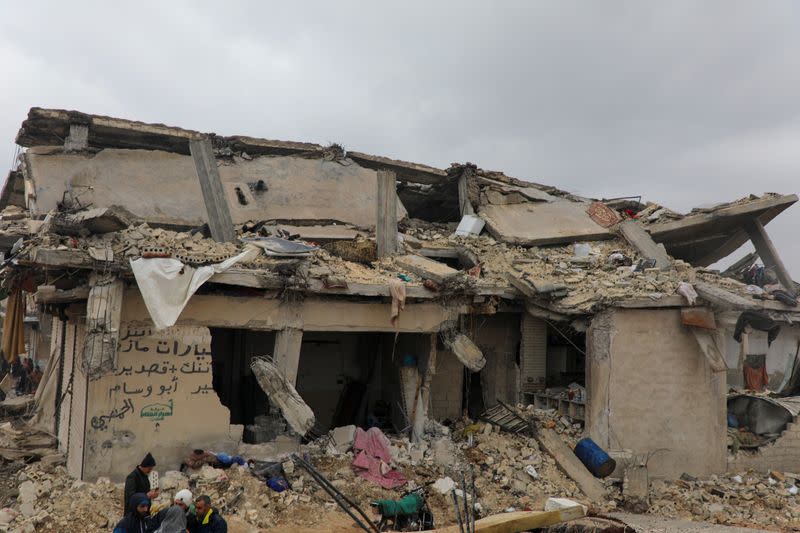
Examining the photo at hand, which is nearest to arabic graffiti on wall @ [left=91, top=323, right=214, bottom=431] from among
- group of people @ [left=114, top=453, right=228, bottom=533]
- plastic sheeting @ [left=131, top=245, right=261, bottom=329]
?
plastic sheeting @ [left=131, top=245, right=261, bottom=329]

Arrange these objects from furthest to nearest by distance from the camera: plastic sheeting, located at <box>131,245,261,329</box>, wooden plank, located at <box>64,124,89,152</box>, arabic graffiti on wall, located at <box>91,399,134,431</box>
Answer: wooden plank, located at <box>64,124,89,152</box>, arabic graffiti on wall, located at <box>91,399,134,431</box>, plastic sheeting, located at <box>131,245,261,329</box>

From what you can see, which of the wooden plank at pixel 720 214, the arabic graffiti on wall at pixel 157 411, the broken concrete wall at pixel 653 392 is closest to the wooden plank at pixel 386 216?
the broken concrete wall at pixel 653 392

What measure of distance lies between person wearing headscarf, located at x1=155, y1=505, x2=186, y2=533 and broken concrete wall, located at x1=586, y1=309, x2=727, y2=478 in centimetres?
807

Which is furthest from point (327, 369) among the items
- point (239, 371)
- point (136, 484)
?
point (136, 484)

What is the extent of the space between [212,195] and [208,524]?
273 inches

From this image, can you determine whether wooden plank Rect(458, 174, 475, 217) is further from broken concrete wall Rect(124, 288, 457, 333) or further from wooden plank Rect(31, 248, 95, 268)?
wooden plank Rect(31, 248, 95, 268)

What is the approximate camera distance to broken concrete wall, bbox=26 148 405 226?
13.0 meters

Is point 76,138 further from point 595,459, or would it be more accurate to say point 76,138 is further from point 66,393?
point 595,459

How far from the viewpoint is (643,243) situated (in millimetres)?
15109

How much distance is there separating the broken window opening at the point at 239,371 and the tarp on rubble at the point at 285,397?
147 inches

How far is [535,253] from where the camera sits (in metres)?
15.2

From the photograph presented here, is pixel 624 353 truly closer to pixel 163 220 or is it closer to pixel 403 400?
pixel 403 400

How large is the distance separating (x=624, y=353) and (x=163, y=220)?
9.32 meters

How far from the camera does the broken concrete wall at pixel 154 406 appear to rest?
378 inches
